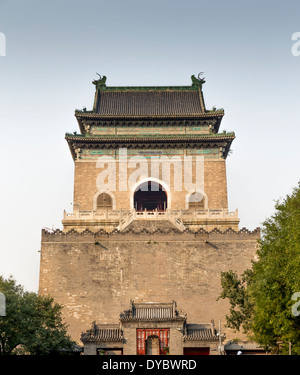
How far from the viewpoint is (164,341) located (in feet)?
105

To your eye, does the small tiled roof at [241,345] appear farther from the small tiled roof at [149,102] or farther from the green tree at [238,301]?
the small tiled roof at [149,102]

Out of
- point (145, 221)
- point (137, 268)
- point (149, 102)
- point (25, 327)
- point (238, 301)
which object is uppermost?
point (149, 102)

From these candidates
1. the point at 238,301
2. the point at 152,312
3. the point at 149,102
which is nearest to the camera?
the point at 238,301

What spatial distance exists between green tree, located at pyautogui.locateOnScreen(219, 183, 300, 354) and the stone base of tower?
9.34 m

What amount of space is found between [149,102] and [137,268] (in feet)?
49.4

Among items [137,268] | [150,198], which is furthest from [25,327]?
[150,198]

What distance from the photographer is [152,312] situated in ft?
107

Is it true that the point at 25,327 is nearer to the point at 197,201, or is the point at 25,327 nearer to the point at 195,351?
the point at 195,351

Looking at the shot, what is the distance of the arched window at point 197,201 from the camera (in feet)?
141

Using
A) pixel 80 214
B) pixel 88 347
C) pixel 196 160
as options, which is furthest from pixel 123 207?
pixel 88 347

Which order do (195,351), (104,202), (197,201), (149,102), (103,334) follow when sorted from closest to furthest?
(195,351) < (103,334) < (197,201) < (104,202) < (149,102)

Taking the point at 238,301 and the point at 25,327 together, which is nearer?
the point at 25,327
